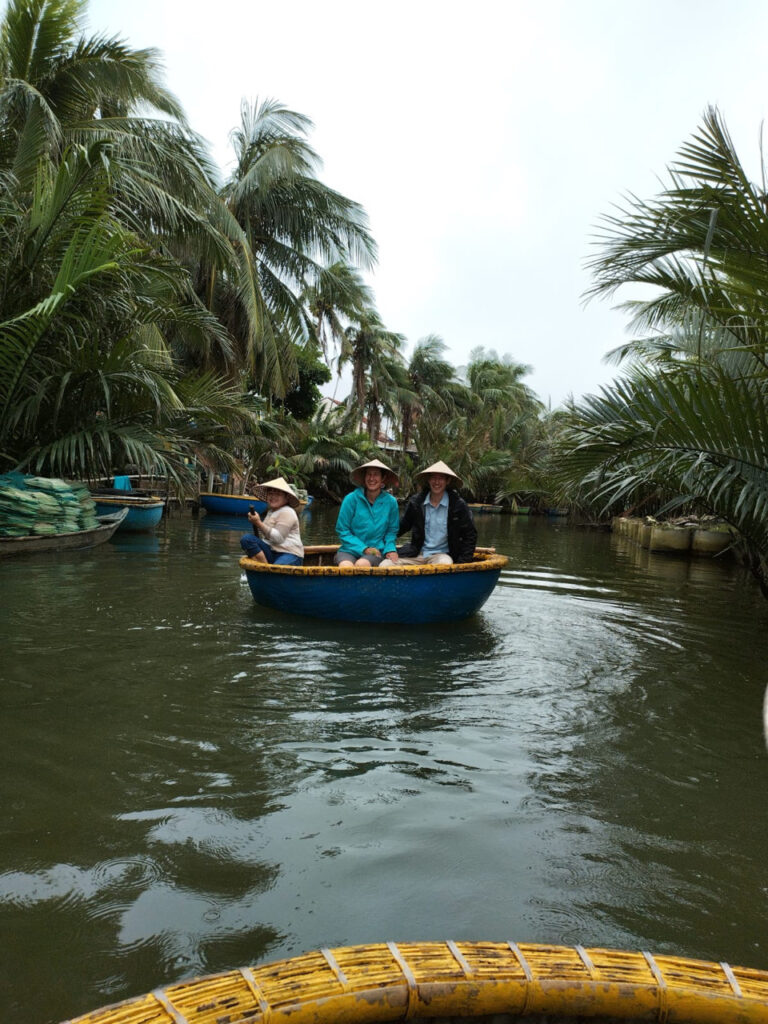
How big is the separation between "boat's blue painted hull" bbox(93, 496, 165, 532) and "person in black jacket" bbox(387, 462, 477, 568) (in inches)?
320

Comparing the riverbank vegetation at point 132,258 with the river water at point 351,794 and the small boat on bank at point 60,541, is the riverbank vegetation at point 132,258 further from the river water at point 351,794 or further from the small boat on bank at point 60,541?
the river water at point 351,794

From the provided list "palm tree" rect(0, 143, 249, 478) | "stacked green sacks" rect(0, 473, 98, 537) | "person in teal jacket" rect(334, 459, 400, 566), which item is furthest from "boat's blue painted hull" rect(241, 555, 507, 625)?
"palm tree" rect(0, 143, 249, 478)

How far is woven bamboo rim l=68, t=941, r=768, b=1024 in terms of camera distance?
138 cm

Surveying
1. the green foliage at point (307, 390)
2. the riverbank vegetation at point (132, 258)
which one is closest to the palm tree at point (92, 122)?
the riverbank vegetation at point (132, 258)

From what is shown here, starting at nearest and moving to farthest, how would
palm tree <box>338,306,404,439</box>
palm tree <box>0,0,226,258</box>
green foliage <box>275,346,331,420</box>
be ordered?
palm tree <box>0,0,226,258</box> → green foliage <box>275,346,331,420</box> → palm tree <box>338,306,404,439</box>

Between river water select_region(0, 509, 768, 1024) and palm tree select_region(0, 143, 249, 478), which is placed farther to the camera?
palm tree select_region(0, 143, 249, 478)

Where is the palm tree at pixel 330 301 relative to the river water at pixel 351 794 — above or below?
above

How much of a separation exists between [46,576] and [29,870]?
6880 millimetres

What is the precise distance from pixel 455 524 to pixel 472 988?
20.8ft

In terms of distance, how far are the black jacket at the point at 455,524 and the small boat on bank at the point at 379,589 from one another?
467 millimetres

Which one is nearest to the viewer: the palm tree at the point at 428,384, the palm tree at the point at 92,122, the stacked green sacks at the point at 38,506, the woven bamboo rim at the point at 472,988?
the woven bamboo rim at the point at 472,988

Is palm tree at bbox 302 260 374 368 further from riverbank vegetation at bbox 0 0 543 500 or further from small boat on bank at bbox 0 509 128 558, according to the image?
small boat on bank at bbox 0 509 128 558

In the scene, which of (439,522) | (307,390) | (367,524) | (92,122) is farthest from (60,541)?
(307,390)

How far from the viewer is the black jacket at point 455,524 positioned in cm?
769
